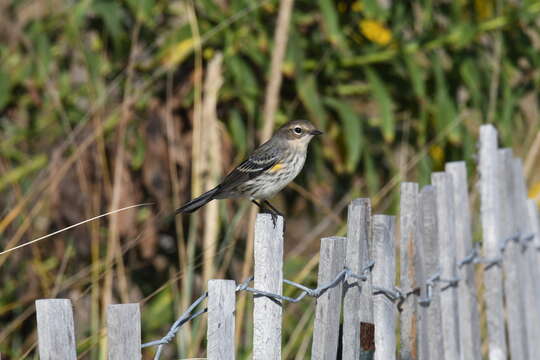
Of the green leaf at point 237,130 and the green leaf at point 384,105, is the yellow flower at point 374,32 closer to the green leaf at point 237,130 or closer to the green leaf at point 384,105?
the green leaf at point 384,105

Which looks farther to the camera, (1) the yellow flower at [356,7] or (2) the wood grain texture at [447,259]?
(1) the yellow flower at [356,7]

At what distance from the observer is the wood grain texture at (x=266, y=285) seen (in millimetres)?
1640

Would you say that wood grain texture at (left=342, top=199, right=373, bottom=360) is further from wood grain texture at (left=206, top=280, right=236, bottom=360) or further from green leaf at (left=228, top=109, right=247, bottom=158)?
green leaf at (left=228, top=109, right=247, bottom=158)

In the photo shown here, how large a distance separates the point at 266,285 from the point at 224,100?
2318 mm

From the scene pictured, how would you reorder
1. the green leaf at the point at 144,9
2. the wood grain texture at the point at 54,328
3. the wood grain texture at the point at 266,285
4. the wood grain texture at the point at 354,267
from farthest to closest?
1. the green leaf at the point at 144,9
2. the wood grain texture at the point at 354,267
3. the wood grain texture at the point at 266,285
4. the wood grain texture at the point at 54,328

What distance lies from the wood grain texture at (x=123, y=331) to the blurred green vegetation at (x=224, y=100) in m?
2.06

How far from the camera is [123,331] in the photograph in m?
1.36

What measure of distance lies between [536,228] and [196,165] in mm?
1481

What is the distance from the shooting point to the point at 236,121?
3.83 meters

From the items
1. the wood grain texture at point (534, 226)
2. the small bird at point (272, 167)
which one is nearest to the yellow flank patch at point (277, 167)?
the small bird at point (272, 167)

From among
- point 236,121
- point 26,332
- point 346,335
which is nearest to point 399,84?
point 236,121

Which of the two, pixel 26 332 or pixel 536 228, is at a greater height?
pixel 536 228

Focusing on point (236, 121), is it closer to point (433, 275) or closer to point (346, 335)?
point (433, 275)

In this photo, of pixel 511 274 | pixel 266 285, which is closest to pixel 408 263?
pixel 266 285
